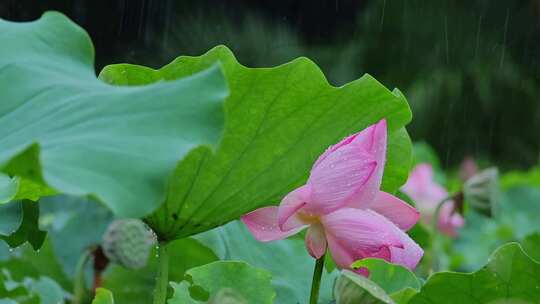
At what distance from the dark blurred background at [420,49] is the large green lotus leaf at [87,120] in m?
7.73

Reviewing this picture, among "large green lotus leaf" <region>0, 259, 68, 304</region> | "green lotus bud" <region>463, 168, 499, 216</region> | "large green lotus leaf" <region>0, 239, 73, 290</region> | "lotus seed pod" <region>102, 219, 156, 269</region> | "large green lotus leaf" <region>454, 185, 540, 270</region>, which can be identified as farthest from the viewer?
"large green lotus leaf" <region>454, 185, 540, 270</region>

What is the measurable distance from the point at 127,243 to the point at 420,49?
827cm

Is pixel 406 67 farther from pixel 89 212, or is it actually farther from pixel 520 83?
pixel 89 212

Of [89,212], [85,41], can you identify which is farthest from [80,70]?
[89,212]

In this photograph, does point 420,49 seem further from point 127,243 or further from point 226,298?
point 226,298

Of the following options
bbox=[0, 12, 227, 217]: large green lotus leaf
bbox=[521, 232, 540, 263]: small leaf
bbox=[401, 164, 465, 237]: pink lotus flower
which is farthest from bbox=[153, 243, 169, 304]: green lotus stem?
bbox=[401, 164, 465, 237]: pink lotus flower

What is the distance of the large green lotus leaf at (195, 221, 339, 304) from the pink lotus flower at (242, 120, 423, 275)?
0.15 m

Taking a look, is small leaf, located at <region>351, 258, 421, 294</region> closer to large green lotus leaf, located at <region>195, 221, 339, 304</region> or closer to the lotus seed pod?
large green lotus leaf, located at <region>195, 221, 339, 304</region>

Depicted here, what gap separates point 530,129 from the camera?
8.96 m

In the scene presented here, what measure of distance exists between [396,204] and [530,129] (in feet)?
27.8

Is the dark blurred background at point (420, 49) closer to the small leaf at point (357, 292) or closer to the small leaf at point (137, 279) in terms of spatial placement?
the small leaf at point (137, 279)

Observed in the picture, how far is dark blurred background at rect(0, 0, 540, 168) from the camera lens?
8.70 metres

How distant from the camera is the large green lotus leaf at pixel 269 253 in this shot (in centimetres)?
86

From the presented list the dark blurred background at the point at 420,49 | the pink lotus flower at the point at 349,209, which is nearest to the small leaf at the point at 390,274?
the pink lotus flower at the point at 349,209
